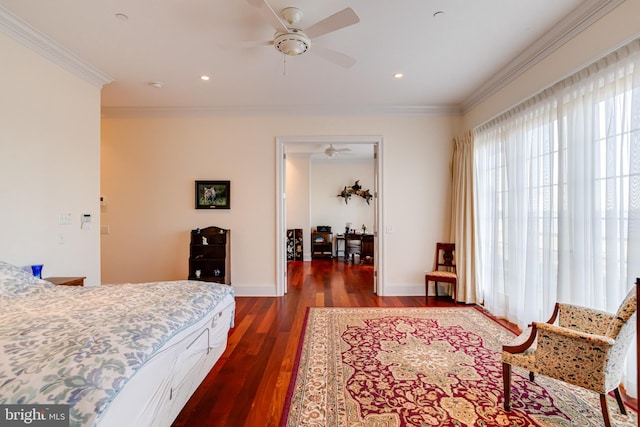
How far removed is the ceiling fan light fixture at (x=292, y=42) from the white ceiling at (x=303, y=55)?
207 millimetres

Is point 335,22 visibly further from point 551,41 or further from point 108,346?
point 108,346

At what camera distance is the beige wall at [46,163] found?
2.42m

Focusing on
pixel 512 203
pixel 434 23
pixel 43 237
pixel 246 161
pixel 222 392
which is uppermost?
pixel 434 23

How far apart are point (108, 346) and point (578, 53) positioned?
149 inches

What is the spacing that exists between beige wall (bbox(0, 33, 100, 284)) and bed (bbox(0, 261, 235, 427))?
63 cm

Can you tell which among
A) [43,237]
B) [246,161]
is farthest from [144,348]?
[246,161]

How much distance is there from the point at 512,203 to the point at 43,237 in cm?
495

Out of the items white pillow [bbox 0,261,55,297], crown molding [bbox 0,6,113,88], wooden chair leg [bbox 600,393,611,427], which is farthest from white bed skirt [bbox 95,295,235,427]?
crown molding [bbox 0,6,113,88]

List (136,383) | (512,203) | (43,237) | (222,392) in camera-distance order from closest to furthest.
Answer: (136,383), (222,392), (43,237), (512,203)

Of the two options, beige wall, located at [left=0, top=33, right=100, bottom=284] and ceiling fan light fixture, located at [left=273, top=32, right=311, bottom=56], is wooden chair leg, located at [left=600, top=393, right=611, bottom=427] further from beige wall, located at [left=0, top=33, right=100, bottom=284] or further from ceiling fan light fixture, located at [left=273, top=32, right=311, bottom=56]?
beige wall, located at [left=0, top=33, right=100, bottom=284]

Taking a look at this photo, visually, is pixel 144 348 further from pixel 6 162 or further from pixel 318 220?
pixel 318 220

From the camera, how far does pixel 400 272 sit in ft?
14.6

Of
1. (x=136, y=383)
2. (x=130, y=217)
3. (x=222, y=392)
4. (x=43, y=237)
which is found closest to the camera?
(x=136, y=383)

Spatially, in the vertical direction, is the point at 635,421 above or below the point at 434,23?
below
